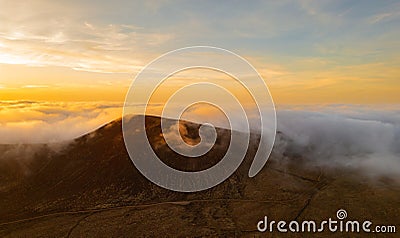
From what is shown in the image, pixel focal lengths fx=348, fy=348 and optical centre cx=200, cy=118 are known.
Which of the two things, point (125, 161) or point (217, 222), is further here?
point (125, 161)

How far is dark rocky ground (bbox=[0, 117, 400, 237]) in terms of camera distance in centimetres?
9481

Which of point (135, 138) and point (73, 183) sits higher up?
point (135, 138)

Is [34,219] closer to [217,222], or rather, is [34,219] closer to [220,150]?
[217,222]

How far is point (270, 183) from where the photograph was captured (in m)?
137

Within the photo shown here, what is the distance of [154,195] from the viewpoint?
125625 millimetres

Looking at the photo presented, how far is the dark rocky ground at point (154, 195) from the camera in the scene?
94812 mm

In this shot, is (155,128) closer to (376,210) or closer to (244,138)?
(244,138)

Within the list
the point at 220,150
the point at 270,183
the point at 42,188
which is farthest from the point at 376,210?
the point at 42,188

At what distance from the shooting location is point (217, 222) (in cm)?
9731

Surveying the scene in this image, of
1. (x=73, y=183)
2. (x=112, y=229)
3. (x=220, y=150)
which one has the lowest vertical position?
(x=112, y=229)

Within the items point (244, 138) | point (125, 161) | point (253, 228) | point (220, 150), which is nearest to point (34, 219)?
point (125, 161)

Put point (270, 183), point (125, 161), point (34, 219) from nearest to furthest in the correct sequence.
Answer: point (34, 219) → point (270, 183) → point (125, 161)

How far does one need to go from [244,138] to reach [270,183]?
35312 millimetres

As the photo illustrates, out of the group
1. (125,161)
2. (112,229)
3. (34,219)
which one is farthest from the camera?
(125,161)
